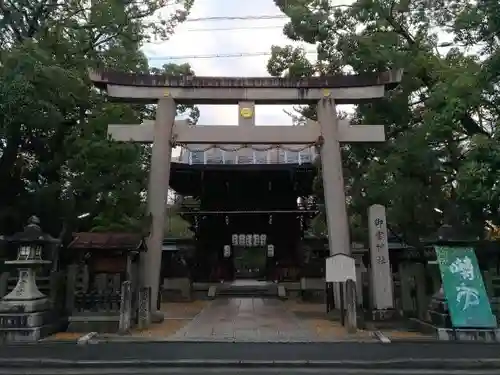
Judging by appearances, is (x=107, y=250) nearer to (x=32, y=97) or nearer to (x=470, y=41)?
(x=32, y=97)

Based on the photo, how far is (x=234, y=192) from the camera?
83.9 ft

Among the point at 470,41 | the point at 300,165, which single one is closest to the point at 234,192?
the point at 300,165

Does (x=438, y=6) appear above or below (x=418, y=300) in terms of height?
above

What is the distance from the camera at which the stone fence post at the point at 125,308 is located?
1062 centimetres

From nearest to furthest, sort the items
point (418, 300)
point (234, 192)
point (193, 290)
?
point (418, 300), point (193, 290), point (234, 192)

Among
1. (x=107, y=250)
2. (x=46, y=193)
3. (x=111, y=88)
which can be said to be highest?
(x=111, y=88)

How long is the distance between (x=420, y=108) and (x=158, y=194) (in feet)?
30.0

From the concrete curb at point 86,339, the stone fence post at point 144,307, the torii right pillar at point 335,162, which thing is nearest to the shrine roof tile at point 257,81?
the torii right pillar at point 335,162

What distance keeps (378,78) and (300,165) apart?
9.24m

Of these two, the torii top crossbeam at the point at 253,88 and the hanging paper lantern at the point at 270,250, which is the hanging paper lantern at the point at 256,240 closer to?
the hanging paper lantern at the point at 270,250

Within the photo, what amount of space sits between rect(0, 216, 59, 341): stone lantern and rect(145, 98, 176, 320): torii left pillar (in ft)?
8.31

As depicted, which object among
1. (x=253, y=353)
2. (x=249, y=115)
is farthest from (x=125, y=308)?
(x=249, y=115)

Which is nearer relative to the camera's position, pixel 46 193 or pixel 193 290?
pixel 46 193

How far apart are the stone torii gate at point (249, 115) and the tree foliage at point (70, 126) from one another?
40.9 inches
